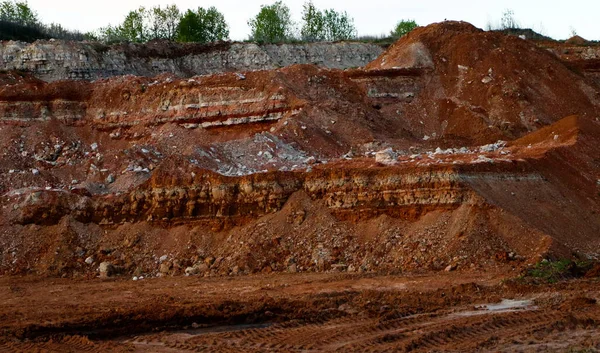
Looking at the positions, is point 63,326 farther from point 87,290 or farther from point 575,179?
point 575,179

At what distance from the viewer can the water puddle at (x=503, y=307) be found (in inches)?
731

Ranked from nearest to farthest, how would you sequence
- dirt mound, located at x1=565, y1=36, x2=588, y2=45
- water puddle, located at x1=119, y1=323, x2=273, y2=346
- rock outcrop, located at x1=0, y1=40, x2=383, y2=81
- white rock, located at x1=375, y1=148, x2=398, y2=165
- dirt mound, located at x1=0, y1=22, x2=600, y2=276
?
water puddle, located at x1=119, y1=323, x2=273, y2=346, dirt mound, located at x1=0, y1=22, x2=600, y2=276, white rock, located at x1=375, y1=148, x2=398, y2=165, rock outcrop, located at x1=0, y1=40, x2=383, y2=81, dirt mound, located at x1=565, y1=36, x2=588, y2=45

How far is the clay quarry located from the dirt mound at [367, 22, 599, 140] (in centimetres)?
10

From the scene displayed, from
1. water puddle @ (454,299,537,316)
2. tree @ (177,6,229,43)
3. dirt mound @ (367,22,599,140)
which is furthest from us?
tree @ (177,6,229,43)

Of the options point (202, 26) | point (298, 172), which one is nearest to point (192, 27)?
point (202, 26)

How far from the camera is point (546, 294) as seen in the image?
2031 cm

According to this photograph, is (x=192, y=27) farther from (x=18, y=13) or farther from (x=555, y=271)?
(x=555, y=271)

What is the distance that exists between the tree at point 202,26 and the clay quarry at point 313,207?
26.6 meters

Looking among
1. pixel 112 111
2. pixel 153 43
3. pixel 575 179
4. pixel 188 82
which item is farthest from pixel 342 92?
pixel 153 43

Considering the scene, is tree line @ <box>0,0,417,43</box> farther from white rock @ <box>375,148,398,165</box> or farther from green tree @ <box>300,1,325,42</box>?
white rock @ <box>375,148,398,165</box>

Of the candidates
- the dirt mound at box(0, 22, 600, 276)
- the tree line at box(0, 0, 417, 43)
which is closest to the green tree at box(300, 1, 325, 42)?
the tree line at box(0, 0, 417, 43)

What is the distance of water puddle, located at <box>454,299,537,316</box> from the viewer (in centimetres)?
1856

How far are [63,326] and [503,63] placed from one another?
29002 millimetres

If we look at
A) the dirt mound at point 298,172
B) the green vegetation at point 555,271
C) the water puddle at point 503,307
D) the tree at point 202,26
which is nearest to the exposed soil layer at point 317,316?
the water puddle at point 503,307
